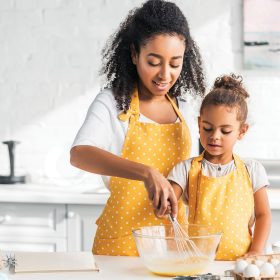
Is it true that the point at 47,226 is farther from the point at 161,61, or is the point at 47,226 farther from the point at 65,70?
the point at 161,61

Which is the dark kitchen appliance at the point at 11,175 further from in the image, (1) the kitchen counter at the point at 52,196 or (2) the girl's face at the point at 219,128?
(2) the girl's face at the point at 219,128

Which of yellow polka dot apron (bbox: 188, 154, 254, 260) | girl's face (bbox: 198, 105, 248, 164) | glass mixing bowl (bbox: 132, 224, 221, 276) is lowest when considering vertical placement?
glass mixing bowl (bbox: 132, 224, 221, 276)

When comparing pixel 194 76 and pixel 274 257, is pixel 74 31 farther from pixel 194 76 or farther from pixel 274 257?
pixel 274 257

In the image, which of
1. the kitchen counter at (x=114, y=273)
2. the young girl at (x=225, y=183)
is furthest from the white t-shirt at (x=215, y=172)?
the kitchen counter at (x=114, y=273)

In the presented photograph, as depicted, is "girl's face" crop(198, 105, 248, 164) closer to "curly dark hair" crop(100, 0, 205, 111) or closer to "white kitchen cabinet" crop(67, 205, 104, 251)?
"curly dark hair" crop(100, 0, 205, 111)

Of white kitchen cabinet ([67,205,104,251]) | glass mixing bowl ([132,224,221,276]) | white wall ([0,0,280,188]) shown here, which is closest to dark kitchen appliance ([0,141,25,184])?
white wall ([0,0,280,188])

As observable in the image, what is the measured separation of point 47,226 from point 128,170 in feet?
4.80

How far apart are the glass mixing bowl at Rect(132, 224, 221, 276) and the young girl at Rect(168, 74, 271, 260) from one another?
193 millimetres

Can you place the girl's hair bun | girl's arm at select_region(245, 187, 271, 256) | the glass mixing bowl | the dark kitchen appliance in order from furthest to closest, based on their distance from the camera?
the dark kitchen appliance
the girl's hair bun
girl's arm at select_region(245, 187, 271, 256)
the glass mixing bowl

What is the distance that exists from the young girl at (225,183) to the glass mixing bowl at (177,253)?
0.63 feet

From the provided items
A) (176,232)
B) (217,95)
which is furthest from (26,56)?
(176,232)

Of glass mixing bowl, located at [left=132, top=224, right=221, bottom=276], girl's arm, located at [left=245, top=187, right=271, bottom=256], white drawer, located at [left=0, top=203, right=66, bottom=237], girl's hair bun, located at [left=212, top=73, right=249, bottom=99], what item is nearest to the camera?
glass mixing bowl, located at [left=132, top=224, right=221, bottom=276]

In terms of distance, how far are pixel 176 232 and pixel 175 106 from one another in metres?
0.43

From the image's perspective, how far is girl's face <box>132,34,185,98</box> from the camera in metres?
1.54
